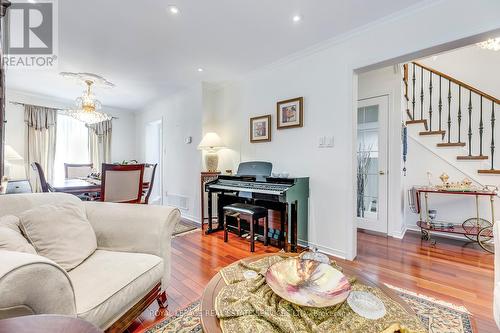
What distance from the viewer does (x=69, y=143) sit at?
502 centimetres

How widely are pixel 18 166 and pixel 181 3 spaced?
4.65 m

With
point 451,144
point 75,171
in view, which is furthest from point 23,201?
point 451,144

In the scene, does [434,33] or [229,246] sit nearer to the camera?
[434,33]

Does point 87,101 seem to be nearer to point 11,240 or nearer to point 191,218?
point 191,218

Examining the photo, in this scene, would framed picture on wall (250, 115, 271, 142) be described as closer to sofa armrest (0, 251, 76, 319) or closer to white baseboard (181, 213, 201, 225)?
white baseboard (181, 213, 201, 225)

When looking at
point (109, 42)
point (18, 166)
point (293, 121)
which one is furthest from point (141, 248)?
point (18, 166)

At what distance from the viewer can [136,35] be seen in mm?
2510

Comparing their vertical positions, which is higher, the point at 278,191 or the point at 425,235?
the point at 278,191

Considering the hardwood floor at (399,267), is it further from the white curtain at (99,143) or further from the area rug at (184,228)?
the white curtain at (99,143)

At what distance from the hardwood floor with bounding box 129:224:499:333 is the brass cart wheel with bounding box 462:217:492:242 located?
122 mm

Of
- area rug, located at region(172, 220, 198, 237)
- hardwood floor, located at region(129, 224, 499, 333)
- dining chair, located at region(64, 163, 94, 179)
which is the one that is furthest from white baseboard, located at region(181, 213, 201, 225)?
dining chair, located at region(64, 163, 94, 179)

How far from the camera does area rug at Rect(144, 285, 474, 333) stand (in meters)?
1.42

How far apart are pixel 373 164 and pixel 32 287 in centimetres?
381

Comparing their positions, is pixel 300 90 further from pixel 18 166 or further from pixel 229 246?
pixel 18 166
